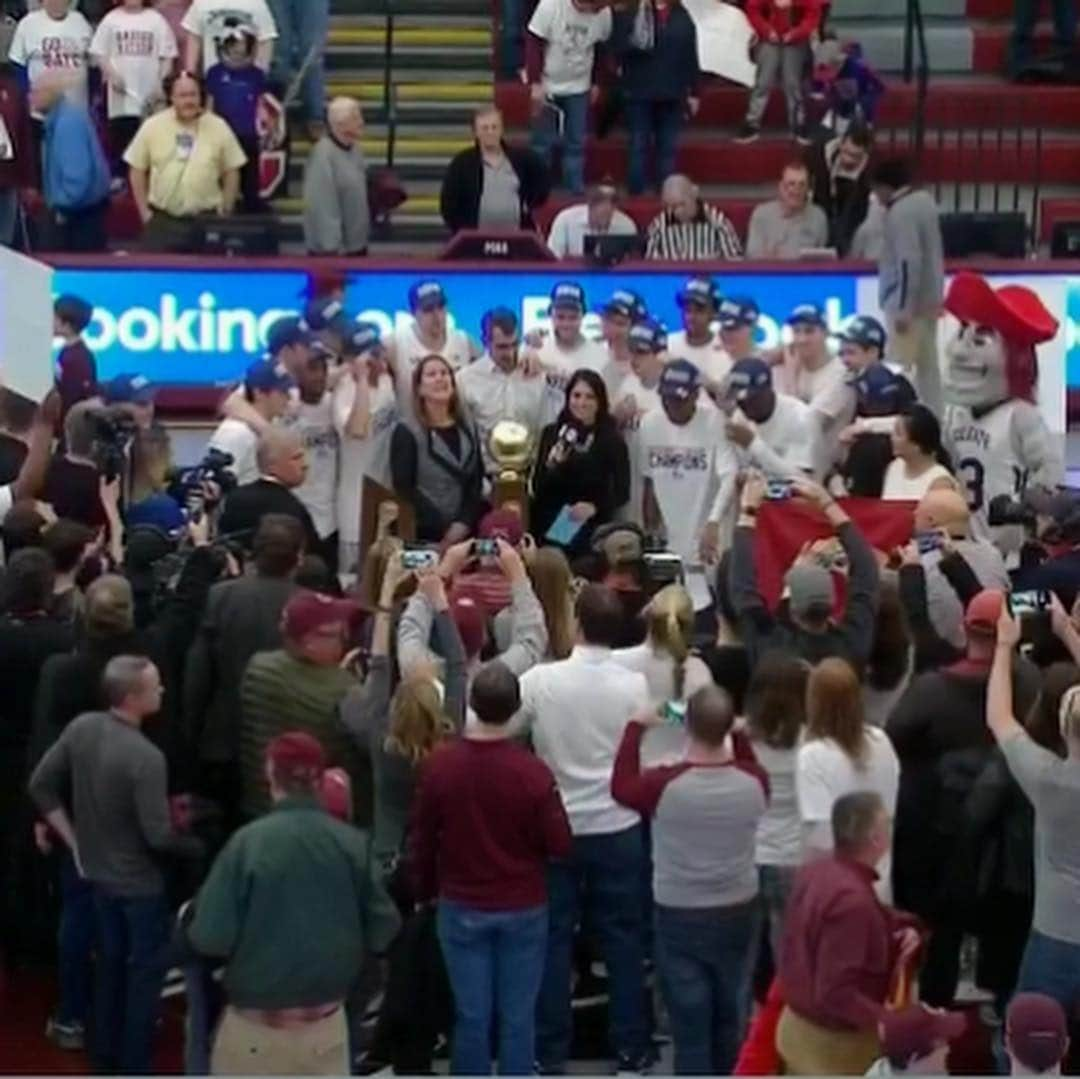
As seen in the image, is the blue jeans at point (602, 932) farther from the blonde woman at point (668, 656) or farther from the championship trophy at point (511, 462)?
the championship trophy at point (511, 462)

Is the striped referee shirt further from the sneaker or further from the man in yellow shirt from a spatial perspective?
the sneaker

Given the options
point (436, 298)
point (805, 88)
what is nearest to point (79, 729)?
point (436, 298)

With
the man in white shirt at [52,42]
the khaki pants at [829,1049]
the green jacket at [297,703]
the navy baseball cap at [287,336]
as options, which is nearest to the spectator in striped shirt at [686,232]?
the man in white shirt at [52,42]

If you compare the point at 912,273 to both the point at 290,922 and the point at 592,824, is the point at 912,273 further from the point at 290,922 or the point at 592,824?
the point at 290,922

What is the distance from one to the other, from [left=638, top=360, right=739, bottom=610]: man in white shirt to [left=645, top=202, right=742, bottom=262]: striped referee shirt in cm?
527

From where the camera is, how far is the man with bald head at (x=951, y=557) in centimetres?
1227

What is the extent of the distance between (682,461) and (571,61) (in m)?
7.55

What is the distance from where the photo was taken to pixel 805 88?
913 inches

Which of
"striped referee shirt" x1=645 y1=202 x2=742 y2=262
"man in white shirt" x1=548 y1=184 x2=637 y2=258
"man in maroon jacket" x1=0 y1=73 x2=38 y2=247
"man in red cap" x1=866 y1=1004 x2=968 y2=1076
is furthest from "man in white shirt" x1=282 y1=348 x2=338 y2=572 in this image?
"man in red cap" x1=866 y1=1004 x2=968 y2=1076

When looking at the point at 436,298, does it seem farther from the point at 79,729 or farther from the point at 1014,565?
the point at 79,729

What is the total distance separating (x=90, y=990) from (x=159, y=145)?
10052mm

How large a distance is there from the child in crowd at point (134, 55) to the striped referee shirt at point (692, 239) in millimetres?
3308

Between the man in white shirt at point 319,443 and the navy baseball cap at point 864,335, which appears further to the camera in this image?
the navy baseball cap at point 864,335

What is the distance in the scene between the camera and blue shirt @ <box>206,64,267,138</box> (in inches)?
837
